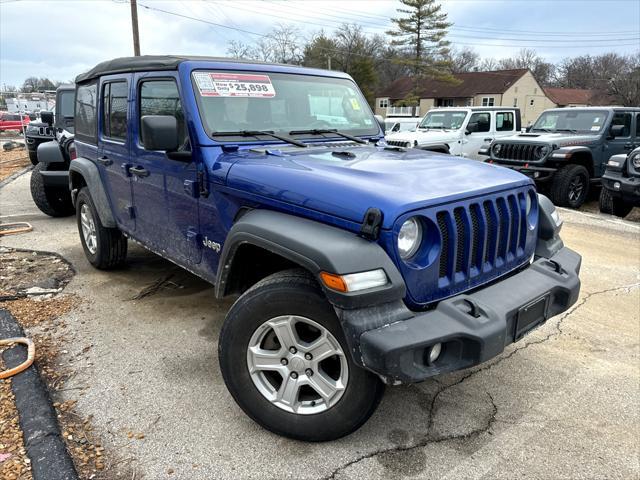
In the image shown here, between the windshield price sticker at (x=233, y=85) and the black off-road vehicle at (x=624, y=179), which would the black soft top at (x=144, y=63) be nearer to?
the windshield price sticker at (x=233, y=85)

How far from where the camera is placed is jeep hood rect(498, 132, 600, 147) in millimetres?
9305

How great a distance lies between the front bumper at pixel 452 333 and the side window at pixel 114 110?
9.55 ft

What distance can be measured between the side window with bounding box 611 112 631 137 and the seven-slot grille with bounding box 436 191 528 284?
29.2ft

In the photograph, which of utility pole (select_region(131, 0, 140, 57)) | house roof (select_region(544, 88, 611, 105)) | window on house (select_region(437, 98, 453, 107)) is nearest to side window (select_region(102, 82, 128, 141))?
utility pole (select_region(131, 0, 140, 57))

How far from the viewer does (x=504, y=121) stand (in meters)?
13.2

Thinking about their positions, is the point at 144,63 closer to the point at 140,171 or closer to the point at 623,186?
the point at 140,171

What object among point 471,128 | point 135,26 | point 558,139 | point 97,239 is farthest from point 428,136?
point 135,26

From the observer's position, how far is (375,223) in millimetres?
2104

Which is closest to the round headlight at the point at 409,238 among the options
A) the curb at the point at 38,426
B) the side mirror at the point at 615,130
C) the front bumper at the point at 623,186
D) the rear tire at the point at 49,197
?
the curb at the point at 38,426

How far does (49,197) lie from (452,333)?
271 inches

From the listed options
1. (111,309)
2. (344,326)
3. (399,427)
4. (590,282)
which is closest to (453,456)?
(399,427)

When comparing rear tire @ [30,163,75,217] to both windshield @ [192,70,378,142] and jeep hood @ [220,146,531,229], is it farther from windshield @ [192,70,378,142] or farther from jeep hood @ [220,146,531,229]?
jeep hood @ [220,146,531,229]

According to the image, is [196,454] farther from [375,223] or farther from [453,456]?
[375,223]

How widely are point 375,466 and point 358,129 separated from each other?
2.53m
